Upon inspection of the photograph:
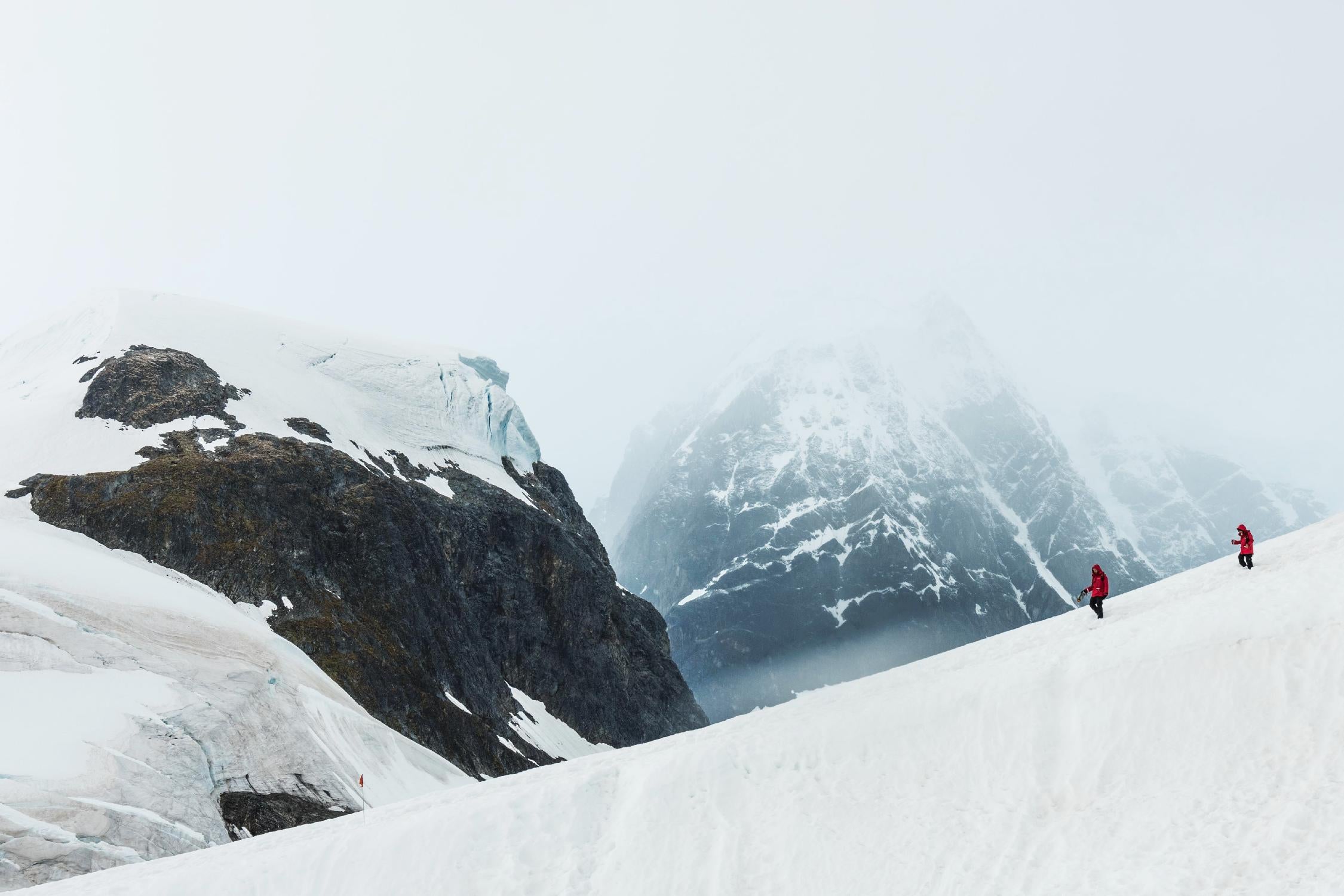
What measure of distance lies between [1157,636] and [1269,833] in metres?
6.80

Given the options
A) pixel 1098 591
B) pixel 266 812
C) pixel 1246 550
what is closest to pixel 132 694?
pixel 266 812

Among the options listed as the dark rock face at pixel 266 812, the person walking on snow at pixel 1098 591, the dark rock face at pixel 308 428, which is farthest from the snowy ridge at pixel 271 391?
the person walking on snow at pixel 1098 591

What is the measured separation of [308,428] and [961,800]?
6628 cm

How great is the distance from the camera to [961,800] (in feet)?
57.6

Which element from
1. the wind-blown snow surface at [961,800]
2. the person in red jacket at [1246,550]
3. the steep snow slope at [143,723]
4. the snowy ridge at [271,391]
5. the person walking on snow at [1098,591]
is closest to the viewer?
the wind-blown snow surface at [961,800]

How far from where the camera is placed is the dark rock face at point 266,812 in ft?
83.4

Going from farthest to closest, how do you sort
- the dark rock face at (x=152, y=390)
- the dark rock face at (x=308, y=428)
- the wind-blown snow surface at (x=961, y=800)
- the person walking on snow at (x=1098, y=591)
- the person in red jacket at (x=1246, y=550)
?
the dark rock face at (x=308, y=428), the dark rock face at (x=152, y=390), the person walking on snow at (x=1098, y=591), the person in red jacket at (x=1246, y=550), the wind-blown snow surface at (x=961, y=800)

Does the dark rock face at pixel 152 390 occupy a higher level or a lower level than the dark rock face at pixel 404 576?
higher

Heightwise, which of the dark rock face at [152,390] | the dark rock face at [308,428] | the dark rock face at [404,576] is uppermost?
the dark rock face at [152,390]

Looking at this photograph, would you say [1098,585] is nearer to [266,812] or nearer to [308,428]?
[266,812]

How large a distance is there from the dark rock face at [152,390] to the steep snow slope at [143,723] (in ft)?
63.1

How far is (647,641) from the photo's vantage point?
106 metres

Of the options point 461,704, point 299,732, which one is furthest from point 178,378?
point 299,732

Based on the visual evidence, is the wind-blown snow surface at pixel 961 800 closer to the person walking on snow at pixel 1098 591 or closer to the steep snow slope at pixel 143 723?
the person walking on snow at pixel 1098 591
